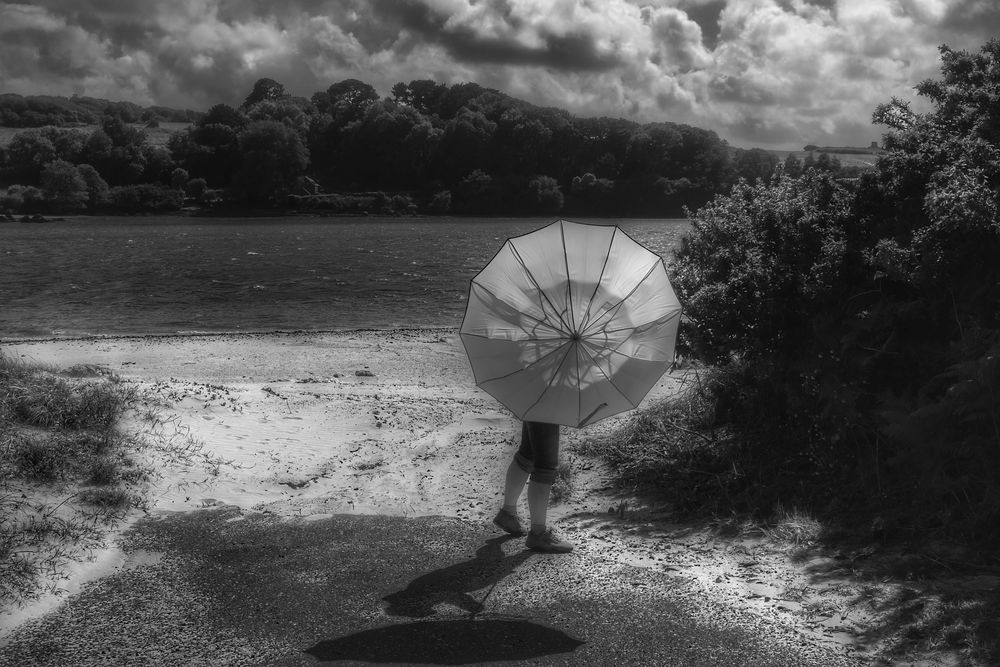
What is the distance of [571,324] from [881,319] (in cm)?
255

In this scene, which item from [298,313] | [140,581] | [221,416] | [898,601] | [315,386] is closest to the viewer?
[898,601]

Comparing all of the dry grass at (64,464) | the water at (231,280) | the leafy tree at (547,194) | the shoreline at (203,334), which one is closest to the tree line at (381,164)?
the leafy tree at (547,194)

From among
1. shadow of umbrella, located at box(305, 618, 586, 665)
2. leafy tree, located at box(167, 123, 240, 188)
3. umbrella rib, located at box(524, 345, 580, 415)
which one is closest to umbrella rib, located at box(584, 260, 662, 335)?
umbrella rib, located at box(524, 345, 580, 415)

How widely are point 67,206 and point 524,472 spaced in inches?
5336

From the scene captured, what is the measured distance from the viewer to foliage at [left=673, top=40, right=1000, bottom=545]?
6.35 m

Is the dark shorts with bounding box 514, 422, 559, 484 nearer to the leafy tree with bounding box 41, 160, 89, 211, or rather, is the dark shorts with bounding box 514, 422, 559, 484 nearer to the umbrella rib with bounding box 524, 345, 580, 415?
the umbrella rib with bounding box 524, 345, 580, 415

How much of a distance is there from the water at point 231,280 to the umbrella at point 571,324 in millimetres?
3909

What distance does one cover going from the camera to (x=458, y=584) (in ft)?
20.9

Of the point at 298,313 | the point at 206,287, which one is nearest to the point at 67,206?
the point at 206,287

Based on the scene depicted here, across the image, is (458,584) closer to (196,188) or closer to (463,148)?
(196,188)

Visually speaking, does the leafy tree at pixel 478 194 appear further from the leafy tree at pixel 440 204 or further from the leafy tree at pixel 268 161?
the leafy tree at pixel 268 161

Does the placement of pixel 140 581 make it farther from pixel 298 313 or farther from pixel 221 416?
pixel 298 313

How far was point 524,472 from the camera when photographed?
7168mm

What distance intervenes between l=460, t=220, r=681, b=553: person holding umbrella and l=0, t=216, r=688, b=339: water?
12.8 feet
